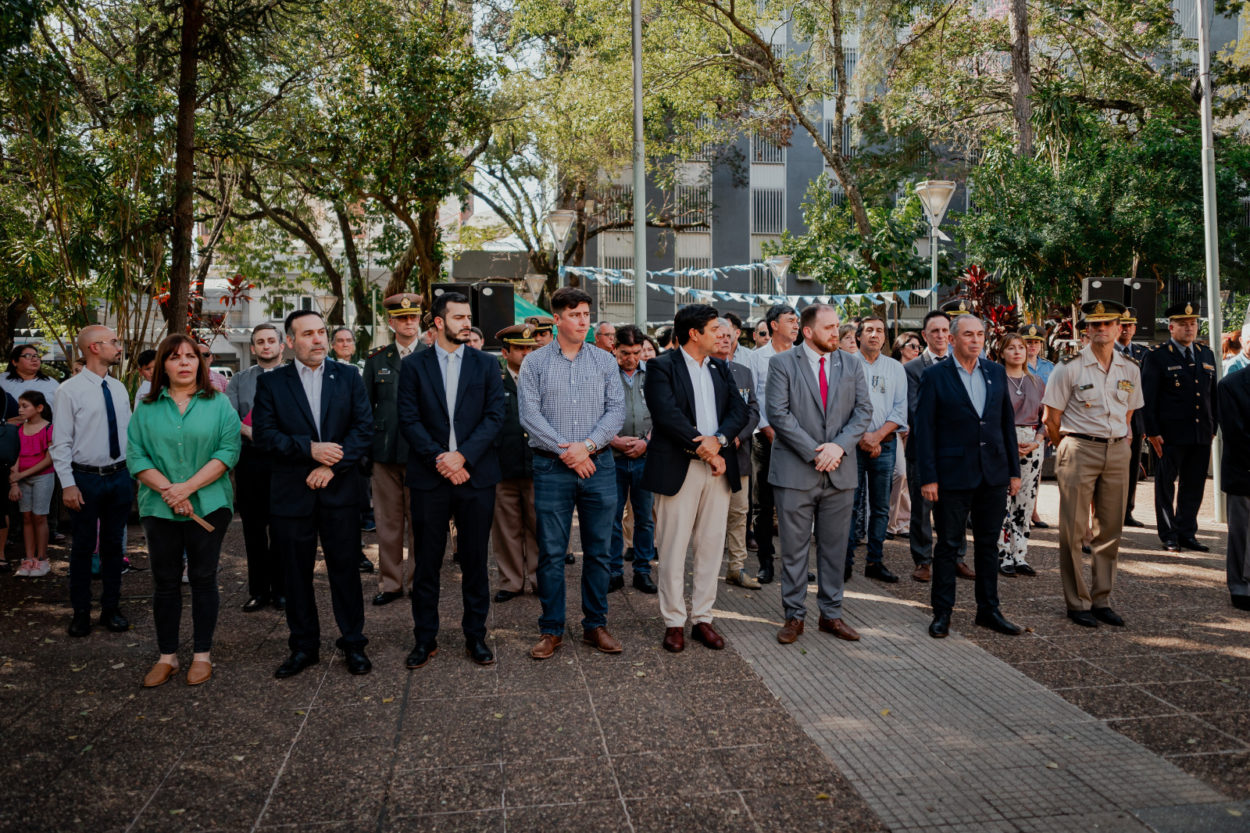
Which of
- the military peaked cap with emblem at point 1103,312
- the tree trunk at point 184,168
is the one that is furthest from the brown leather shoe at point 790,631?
the tree trunk at point 184,168

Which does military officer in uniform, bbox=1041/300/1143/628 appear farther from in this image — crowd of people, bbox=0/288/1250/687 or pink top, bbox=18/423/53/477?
pink top, bbox=18/423/53/477

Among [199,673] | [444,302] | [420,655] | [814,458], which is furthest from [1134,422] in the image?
[199,673]

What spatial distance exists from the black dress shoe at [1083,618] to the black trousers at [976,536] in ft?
1.90

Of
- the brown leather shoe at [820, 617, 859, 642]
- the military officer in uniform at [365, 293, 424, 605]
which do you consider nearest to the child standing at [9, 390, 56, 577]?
the military officer in uniform at [365, 293, 424, 605]

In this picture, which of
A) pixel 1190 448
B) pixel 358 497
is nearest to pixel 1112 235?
pixel 1190 448

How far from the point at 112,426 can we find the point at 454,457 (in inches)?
103

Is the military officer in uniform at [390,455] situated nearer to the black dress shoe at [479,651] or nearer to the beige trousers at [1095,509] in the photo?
the black dress shoe at [479,651]

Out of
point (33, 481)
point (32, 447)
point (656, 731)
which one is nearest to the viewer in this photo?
point (656, 731)

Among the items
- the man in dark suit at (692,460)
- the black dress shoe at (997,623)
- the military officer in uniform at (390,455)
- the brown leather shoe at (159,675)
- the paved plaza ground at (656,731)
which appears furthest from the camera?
the military officer in uniform at (390,455)

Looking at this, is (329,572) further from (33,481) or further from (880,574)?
(880,574)

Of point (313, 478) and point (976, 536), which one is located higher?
point (313, 478)

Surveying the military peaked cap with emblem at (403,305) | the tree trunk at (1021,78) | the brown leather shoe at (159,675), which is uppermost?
the tree trunk at (1021,78)

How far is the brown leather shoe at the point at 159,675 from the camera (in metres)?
5.02

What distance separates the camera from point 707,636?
5.62m
